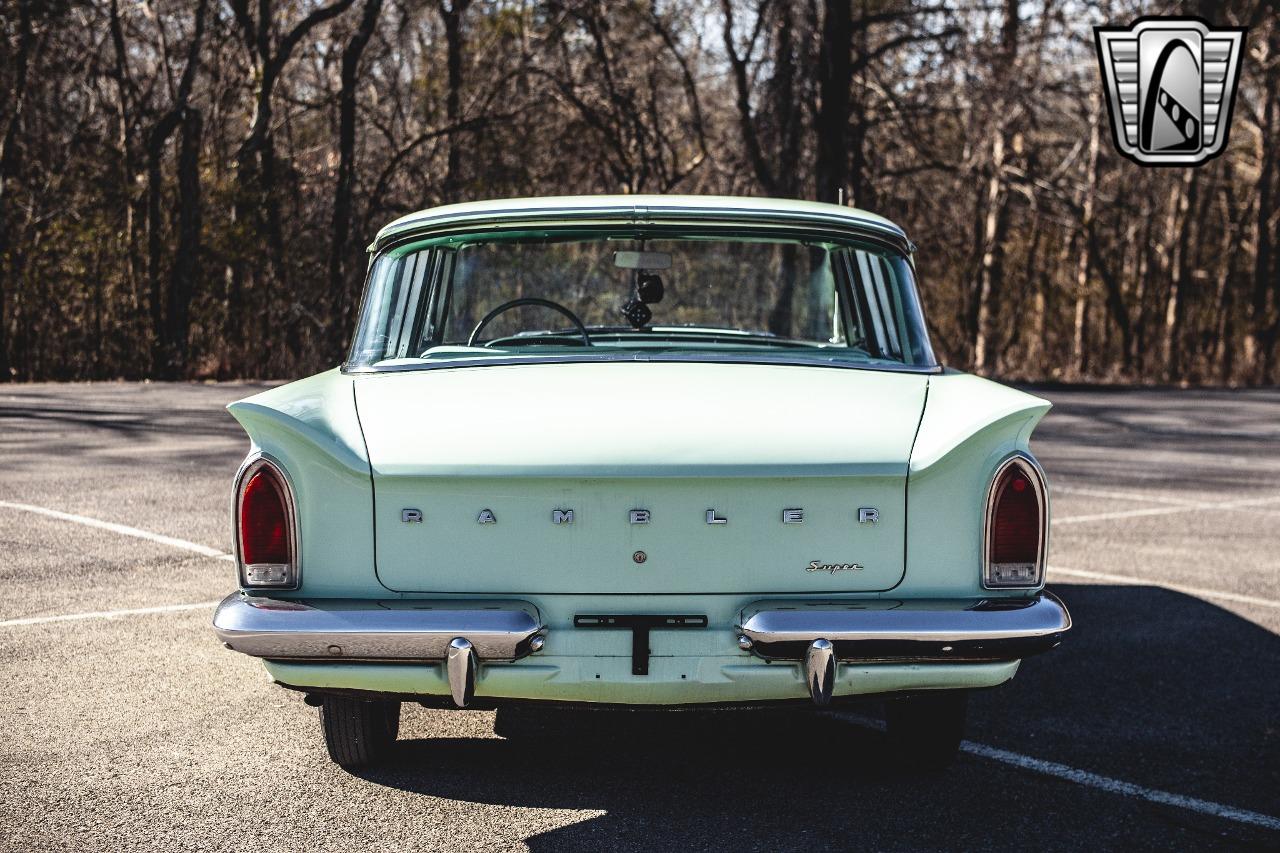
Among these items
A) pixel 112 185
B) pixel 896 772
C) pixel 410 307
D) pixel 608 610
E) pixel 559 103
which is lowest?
pixel 896 772

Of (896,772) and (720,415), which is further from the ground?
(720,415)

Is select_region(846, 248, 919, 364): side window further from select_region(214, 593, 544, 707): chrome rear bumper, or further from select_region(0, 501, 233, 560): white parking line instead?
select_region(0, 501, 233, 560): white parking line

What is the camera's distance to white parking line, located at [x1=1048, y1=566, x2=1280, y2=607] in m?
6.39

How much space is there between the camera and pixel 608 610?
3266 mm

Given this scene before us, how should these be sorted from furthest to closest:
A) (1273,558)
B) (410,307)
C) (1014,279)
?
(1014,279), (1273,558), (410,307)

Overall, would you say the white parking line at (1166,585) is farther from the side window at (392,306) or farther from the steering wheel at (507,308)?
the side window at (392,306)

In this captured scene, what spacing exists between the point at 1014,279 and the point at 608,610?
25.7m

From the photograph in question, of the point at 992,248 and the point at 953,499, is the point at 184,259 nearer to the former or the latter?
the point at 992,248

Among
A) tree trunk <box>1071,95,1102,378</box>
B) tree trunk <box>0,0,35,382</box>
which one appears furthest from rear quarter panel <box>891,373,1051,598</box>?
tree trunk <box>1071,95,1102,378</box>

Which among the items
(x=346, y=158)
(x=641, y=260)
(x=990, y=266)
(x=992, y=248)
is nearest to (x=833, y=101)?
(x=992, y=248)

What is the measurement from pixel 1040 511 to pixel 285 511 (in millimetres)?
1893

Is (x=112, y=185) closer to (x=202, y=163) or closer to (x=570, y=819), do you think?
(x=202, y=163)

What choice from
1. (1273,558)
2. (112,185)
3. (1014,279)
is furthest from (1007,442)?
(1014,279)
